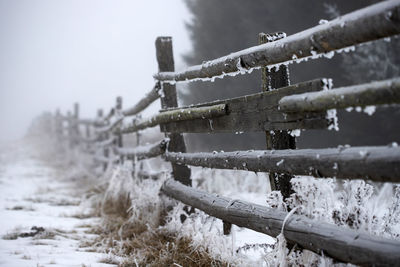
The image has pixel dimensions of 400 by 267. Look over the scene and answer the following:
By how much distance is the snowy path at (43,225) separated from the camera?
2.95 metres

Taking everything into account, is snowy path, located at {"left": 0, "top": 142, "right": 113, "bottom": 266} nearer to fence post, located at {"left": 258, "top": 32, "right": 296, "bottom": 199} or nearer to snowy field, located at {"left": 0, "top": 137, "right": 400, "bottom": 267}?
snowy field, located at {"left": 0, "top": 137, "right": 400, "bottom": 267}

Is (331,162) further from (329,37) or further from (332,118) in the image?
(329,37)

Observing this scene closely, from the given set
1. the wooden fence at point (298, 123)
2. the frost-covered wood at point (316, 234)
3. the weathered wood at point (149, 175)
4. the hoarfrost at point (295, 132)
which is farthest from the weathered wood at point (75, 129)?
the hoarfrost at point (295, 132)

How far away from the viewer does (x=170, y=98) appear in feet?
13.9

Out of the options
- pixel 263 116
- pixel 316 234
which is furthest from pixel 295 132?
pixel 316 234

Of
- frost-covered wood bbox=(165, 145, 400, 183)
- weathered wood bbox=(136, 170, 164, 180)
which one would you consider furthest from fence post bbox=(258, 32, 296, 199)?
weathered wood bbox=(136, 170, 164, 180)

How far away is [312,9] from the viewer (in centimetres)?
1117

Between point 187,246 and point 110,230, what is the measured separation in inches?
54.5

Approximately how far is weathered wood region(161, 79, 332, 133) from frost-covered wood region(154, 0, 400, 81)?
20cm

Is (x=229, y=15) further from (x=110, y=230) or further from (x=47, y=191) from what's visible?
(x=110, y=230)

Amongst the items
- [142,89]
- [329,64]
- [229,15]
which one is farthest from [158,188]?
[142,89]

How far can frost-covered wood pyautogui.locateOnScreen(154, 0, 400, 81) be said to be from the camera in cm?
156

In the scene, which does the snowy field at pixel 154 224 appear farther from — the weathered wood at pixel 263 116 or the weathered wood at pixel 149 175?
the weathered wood at pixel 263 116

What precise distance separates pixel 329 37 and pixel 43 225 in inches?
145
